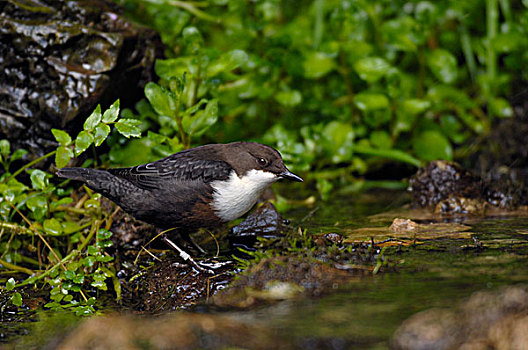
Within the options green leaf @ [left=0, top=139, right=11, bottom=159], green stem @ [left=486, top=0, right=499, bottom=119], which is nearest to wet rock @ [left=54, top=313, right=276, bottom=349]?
green leaf @ [left=0, top=139, right=11, bottom=159]

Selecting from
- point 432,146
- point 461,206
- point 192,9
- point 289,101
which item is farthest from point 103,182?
point 432,146

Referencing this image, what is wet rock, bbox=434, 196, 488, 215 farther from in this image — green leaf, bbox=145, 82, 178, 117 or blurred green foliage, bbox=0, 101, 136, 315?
blurred green foliage, bbox=0, 101, 136, 315

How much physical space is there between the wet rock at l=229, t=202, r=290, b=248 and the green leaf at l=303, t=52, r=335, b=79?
2143 millimetres

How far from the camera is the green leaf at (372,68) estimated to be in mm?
5695

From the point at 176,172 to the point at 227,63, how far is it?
49.5 inches

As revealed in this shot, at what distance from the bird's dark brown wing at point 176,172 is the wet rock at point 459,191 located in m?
1.75

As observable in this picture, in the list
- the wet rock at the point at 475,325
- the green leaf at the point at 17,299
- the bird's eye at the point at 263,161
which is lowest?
the green leaf at the point at 17,299

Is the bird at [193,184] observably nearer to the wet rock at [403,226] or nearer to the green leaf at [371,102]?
the wet rock at [403,226]

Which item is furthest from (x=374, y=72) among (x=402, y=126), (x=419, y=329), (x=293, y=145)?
(x=419, y=329)

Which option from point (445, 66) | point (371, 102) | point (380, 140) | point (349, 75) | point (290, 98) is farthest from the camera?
point (349, 75)

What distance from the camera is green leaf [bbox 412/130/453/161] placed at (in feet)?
20.1

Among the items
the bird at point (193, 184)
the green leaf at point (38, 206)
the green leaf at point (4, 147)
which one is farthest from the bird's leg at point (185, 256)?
the green leaf at point (4, 147)

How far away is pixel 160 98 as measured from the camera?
4480 mm

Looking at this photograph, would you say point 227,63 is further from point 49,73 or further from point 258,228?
point 258,228
